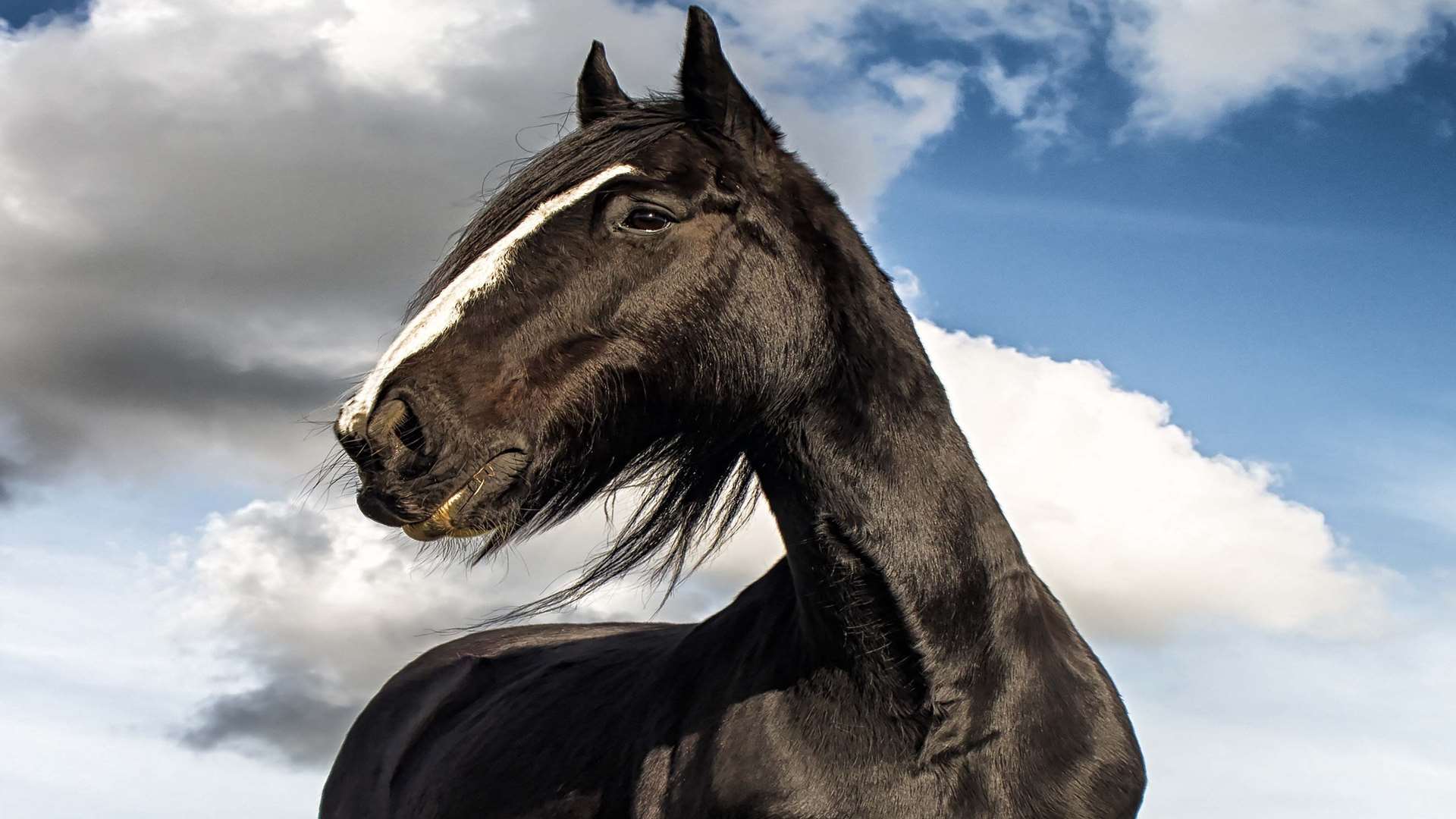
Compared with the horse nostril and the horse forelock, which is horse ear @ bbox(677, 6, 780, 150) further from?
the horse nostril

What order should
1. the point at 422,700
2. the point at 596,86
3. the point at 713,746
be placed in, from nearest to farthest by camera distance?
the point at 713,746 < the point at 596,86 < the point at 422,700

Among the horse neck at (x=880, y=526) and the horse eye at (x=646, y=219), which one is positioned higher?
the horse eye at (x=646, y=219)

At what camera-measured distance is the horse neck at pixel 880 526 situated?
12.0 feet

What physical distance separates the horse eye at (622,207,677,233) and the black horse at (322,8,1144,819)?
10 mm

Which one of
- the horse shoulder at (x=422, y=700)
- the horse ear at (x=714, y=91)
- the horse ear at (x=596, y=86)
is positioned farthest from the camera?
the horse shoulder at (x=422, y=700)

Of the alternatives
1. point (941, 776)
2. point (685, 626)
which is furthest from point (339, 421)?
point (685, 626)

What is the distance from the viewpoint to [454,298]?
11.8 feet

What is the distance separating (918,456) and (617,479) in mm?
940

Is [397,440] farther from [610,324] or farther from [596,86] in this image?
[596,86]

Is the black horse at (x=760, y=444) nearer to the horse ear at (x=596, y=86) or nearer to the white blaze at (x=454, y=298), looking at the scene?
the white blaze at (x=454, y=298)

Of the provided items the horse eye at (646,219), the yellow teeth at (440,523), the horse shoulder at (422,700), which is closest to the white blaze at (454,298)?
the horse eye at (646,219)

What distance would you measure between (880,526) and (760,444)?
0.41m

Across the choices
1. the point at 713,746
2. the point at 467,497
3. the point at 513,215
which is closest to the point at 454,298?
the point at 513,215

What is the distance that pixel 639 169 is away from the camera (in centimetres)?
377
